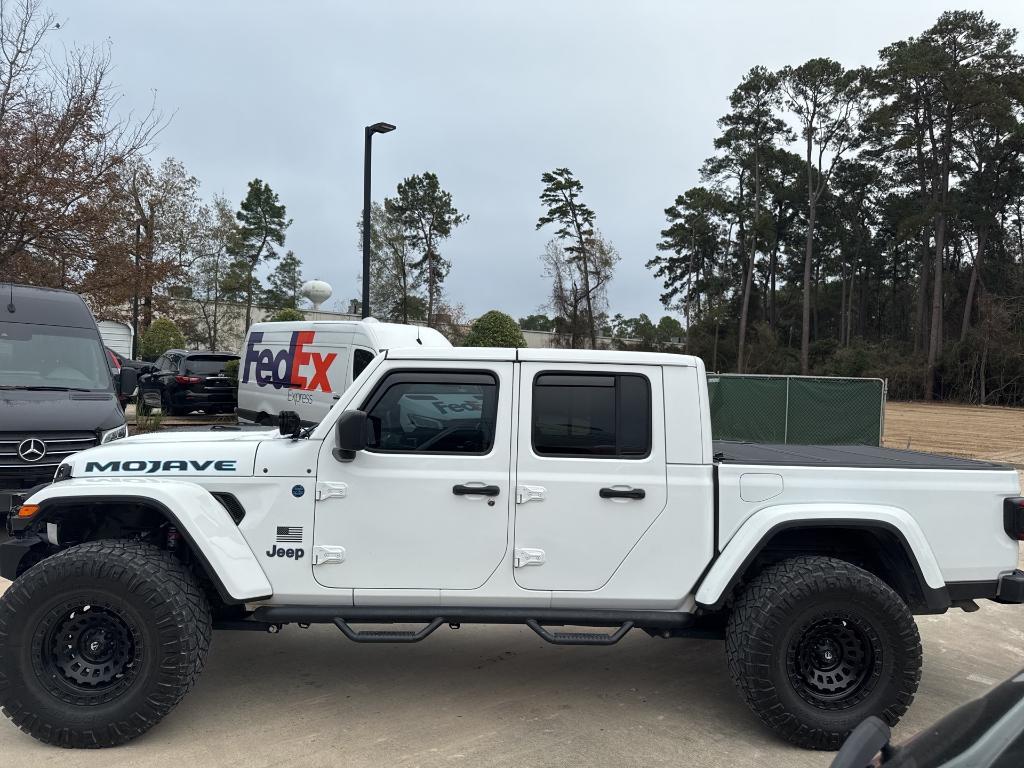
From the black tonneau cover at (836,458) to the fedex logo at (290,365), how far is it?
8.19 meters

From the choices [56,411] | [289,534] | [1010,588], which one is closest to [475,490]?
[289,534]

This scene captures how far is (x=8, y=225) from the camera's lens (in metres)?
13.0

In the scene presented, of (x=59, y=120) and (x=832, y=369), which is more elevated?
(x=59, y=120)

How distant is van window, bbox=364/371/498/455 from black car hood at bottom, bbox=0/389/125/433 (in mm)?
4963

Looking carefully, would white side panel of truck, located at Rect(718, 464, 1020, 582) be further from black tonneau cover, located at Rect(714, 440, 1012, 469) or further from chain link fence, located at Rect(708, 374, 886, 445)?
chain link fence, located at Rect(708, 374, 886, 445)

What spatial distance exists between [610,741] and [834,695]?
1134 millimetres

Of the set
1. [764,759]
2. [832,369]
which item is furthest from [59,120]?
[832,369]

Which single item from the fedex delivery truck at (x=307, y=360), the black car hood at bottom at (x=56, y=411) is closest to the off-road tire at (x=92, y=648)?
the black car hood at bottom at (x=56, y=411)

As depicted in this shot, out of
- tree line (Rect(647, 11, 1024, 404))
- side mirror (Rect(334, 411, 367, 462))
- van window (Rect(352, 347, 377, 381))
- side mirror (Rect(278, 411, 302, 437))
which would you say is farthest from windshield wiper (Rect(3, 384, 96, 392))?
tree line (Rect(647, 11, 1024, 404))

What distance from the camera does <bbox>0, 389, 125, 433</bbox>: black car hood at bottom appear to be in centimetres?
A: 736

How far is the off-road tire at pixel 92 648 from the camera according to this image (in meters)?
3.65

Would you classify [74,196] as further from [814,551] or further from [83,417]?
[814,551]

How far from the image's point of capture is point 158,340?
106 ft

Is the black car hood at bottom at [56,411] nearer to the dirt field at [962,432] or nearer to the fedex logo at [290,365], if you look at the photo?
the fedex logo at [290,365]
